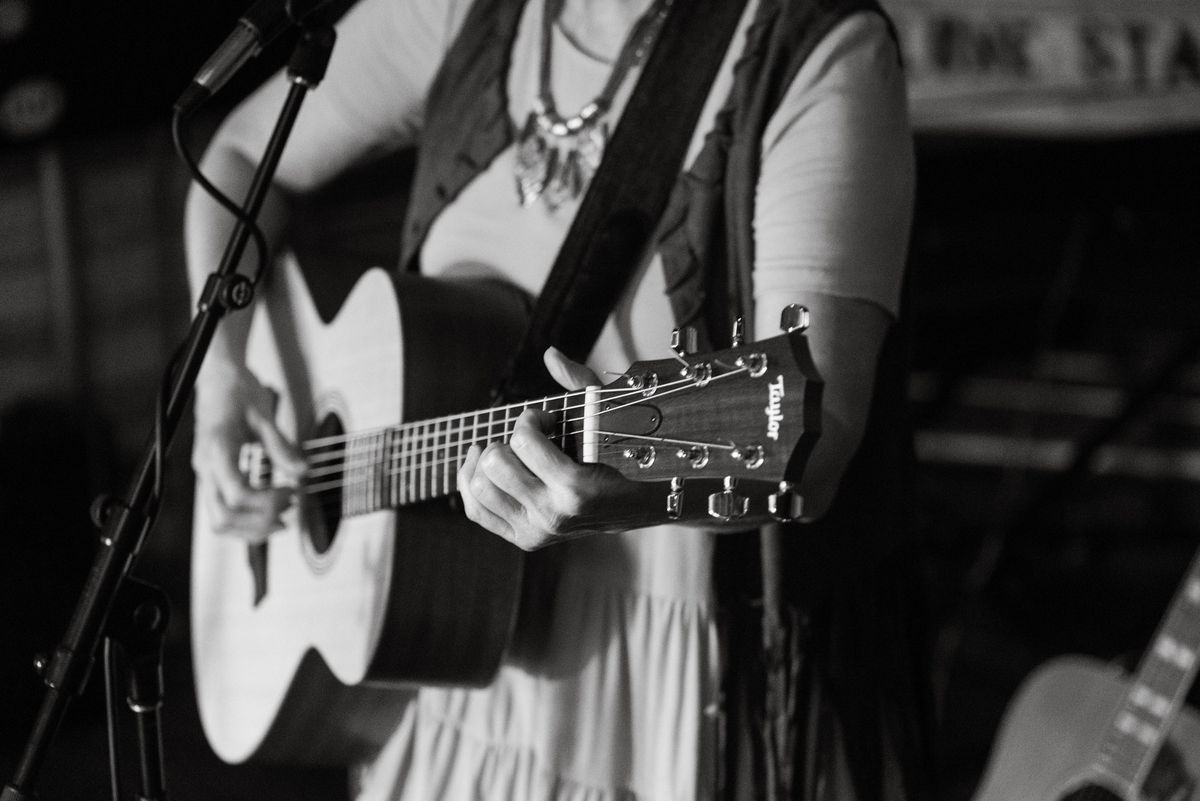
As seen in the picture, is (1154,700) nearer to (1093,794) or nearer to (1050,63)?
(1093,794)

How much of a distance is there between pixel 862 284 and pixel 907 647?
0.41 m

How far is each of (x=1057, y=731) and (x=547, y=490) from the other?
133cm

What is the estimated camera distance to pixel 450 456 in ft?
3.83

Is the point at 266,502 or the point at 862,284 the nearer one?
the point at 862,284

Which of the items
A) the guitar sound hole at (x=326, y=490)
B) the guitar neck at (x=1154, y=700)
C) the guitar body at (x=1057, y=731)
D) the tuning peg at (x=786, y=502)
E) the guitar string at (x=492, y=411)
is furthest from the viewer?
the guitar body at (x=1057, y=731)

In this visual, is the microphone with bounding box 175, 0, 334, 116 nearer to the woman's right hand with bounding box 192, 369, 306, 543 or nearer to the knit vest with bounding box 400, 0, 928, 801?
the knit vest with bounding box 400, 0, 928, 801

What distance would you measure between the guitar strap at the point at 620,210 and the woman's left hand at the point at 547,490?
22 centimetres

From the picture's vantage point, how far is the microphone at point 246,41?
1112 mm

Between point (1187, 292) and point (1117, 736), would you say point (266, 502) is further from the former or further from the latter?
point (1187, 292)

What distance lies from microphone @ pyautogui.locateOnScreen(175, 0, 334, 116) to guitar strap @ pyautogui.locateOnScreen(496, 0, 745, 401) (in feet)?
1.07

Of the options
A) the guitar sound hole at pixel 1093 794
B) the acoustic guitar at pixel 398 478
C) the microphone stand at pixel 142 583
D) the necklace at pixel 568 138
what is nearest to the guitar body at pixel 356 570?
the acoustic guitar at pixel 398 478

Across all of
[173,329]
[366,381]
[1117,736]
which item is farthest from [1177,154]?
[173,329]

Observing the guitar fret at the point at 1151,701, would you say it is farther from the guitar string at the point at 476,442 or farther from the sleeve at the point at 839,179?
the guitar string at the point at 476,442

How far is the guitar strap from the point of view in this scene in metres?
1.20
